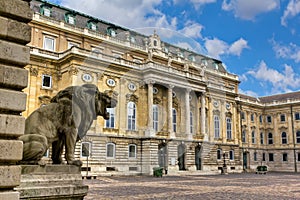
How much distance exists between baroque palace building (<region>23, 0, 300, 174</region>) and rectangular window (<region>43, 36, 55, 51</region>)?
0.11 metres

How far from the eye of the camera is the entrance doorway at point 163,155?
38.2 metres

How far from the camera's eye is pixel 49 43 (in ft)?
118

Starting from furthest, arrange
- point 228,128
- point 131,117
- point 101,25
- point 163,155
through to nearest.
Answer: point 228,128
point 101,25
point 163,155
point 131,117

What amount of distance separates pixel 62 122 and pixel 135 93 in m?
32.1

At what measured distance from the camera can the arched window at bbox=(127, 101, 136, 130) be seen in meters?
37.8

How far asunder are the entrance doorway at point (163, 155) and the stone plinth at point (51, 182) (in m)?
31.9

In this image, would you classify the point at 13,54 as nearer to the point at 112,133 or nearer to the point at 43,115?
the point at 43,115

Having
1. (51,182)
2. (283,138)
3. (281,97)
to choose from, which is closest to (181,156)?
(283,138)

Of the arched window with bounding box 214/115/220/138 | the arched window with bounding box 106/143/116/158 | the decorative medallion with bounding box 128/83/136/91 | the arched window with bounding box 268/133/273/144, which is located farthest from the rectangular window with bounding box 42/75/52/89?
the arched window with bounding box 268/133/273/144

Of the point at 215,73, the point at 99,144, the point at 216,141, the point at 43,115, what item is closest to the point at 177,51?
the point at 215,73

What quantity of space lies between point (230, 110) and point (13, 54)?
49033 millimetres

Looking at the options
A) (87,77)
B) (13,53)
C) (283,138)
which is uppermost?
(87,77)

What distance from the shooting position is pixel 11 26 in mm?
4152

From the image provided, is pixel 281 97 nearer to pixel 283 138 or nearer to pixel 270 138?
pixel 270 138
